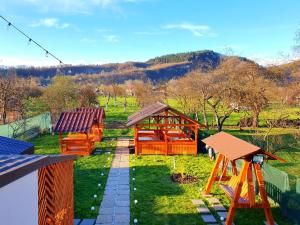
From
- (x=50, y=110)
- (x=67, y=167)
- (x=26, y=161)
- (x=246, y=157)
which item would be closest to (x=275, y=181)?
(x=246, y=157)

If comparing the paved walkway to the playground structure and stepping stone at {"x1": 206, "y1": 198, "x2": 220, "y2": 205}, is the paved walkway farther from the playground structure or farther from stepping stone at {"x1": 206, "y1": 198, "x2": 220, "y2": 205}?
stepping stone at {"x1": 206, "y1": 198, "x2": 220, "y2": 205}

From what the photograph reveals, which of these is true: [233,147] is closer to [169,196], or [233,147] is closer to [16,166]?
[169,196]

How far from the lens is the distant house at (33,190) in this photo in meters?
4.50

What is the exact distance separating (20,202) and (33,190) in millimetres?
591

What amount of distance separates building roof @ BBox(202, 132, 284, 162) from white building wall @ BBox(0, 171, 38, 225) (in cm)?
604

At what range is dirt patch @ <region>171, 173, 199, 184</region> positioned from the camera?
15.0 m

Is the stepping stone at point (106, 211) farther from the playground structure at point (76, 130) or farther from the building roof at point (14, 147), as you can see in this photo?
Answer: the playground structure at point (76, 130)

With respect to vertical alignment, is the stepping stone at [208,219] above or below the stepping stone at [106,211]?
below

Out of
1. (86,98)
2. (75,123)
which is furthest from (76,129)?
(86,98)

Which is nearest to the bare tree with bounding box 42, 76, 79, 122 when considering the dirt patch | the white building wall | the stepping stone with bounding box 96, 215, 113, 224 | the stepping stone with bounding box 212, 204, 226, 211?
the dirt patch

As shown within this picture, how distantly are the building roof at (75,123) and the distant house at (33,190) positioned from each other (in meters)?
12.2

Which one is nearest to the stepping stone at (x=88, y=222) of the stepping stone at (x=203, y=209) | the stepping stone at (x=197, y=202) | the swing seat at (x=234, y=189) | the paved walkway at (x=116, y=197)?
the paved walkway at (x=116, y=197)

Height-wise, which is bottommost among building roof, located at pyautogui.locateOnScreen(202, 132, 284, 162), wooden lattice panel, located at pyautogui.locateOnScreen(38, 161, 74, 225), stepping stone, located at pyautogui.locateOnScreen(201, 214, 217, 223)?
stepping stone, located at pyautogui.locateOnScreen(201, 214, 217, 223)

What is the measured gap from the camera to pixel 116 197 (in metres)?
12.8
